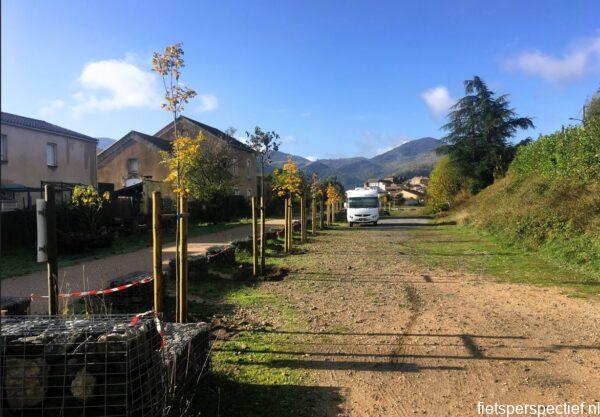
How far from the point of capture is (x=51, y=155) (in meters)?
25.9

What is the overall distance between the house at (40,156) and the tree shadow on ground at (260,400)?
18589 mm

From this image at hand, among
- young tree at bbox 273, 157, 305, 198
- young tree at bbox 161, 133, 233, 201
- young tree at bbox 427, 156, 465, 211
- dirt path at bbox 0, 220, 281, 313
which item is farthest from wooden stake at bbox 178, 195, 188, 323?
young tree at bbox 427, 156, 465, 211

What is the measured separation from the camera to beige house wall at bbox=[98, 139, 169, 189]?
38.5m

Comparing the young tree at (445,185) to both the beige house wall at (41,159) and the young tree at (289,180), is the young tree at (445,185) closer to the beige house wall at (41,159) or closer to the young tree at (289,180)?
the young tree at (289,180)

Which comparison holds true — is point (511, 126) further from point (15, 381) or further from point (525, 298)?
point (15, 381)

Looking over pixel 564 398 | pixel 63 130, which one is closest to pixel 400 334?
pixel 564 398

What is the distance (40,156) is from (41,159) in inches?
6.6

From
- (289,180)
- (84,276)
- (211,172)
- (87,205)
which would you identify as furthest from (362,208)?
(84,276)

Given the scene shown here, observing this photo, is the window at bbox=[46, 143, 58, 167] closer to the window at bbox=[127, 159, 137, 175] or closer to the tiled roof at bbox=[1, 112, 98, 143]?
the tiled roof at bbox=[1, 112, 98, 143]

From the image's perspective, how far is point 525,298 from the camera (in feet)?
25.3

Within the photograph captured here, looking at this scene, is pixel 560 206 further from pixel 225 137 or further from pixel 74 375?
pixel 225 137

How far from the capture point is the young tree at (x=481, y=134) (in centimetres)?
3853

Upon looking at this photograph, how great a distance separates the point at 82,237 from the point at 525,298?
39.3 ft

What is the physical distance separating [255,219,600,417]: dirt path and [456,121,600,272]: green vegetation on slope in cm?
410
